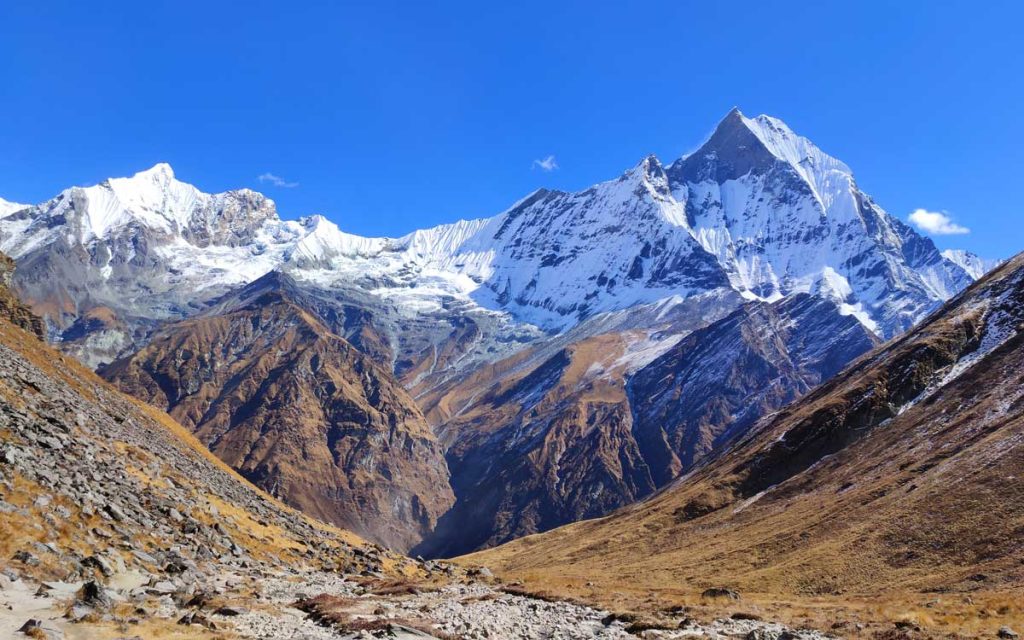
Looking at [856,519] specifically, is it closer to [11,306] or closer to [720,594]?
[720,594]

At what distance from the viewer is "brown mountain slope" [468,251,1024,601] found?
73812mm

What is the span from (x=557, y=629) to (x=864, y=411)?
117 m

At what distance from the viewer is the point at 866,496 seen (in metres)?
98.5

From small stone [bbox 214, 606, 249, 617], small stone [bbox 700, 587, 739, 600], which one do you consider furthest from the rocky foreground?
small stone [bbox 700, 587, 739, 600]

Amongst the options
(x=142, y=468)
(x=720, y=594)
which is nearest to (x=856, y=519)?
(x=720, y=594)

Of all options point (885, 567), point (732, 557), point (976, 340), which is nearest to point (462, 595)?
point (885, 567)

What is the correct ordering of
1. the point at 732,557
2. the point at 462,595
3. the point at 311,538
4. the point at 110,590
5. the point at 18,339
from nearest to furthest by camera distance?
the point at 110,590, the point at 462,595, the point at 311,538, the point at 18,339, the point at 732,557

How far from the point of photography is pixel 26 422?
4953cm

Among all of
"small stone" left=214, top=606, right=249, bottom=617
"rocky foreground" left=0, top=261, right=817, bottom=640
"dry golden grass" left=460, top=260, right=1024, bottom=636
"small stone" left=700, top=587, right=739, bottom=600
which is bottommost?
"small stone" left=214, top=606, right=249, bottom=617

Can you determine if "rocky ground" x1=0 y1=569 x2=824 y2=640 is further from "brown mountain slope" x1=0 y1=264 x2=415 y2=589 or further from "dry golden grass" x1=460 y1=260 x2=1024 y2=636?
"dry golden grass" x1=460 y1=260 x2=1024 y2=636

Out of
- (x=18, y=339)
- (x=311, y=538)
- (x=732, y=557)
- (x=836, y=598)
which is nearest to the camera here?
(x=836, y=598)

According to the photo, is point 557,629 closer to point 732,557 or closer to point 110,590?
point 110,590

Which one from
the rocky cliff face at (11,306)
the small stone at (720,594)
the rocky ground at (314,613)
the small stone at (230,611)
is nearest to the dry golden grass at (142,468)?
the rocky ground at (314,613)

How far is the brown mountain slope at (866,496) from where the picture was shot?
7381cm
